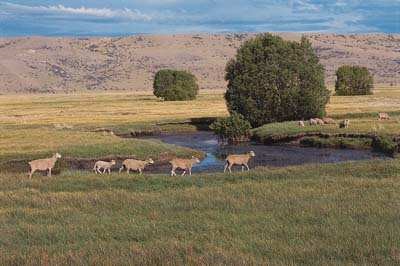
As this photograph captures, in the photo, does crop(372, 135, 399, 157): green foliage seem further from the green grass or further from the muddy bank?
the green grass

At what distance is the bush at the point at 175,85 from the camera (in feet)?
340

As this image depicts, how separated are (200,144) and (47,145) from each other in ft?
46.5

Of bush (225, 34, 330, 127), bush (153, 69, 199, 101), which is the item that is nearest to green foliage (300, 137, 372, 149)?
bush (225, 34, 330, 127)

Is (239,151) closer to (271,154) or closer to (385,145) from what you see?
(271,154)

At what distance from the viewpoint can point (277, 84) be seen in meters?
57.3

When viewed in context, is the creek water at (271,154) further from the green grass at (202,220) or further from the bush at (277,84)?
the green grass at (202,220)

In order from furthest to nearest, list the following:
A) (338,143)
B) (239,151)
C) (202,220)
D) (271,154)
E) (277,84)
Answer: (277,84) → (239,151) → (338,143) → (271,154) → (202,220)

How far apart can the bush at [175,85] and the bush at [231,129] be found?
51719 millimetres

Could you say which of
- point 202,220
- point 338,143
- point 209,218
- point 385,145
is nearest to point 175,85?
point 338,143

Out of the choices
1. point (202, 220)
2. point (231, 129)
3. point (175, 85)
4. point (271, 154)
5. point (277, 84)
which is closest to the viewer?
point (202, 220)

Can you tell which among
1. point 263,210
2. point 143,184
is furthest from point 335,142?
point 263,210

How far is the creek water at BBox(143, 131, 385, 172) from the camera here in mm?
37312

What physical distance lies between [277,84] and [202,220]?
4270 centimetres

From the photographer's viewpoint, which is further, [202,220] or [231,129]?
[231,129]
